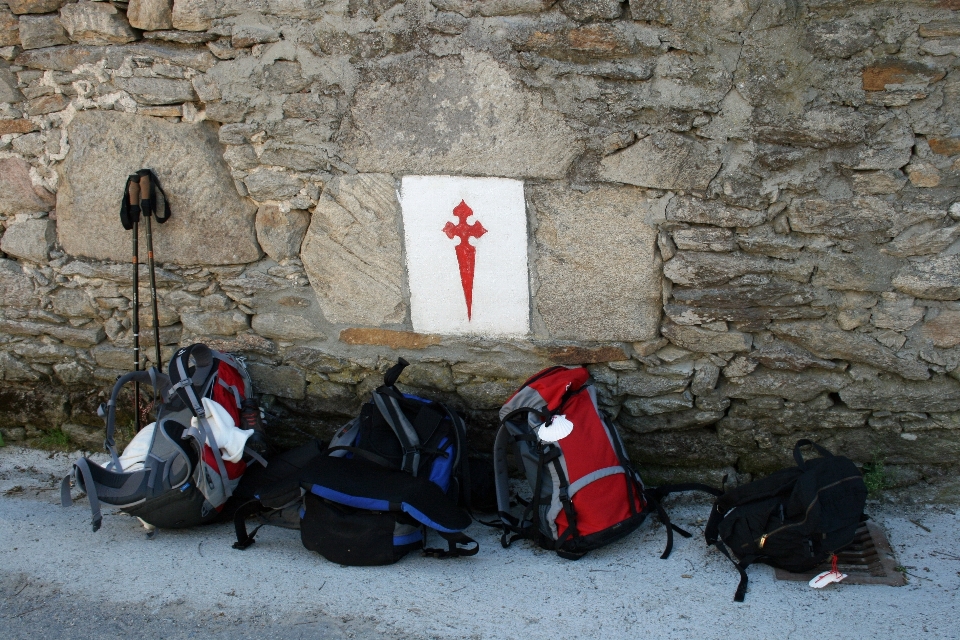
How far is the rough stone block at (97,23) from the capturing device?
8.75 ft

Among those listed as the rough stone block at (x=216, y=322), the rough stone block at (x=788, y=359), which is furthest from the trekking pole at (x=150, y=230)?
the rough stone block at (x=788, y=359)

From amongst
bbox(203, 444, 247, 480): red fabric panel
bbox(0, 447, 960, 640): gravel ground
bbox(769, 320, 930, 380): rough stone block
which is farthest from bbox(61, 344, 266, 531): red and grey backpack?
bbox(769, 320, 930, 380): rough stone block

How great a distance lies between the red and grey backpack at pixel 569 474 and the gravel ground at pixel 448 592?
9 cm

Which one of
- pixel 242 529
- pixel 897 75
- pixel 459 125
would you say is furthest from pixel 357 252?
pixel 897 75

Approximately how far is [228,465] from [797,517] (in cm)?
187

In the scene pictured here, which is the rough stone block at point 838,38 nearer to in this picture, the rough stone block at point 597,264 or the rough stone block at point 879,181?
the rough stone block at point 879,181

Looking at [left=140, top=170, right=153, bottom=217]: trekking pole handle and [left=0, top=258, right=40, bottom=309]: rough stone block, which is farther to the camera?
[left=0, top=258, right=40, bottom=309]: rough stone block

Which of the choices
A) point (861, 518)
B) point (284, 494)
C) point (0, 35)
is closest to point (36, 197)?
point (0, 35)

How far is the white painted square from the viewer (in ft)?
8.50

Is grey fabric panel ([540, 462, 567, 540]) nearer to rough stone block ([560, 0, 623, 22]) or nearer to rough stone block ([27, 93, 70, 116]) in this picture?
rough stone block ([560, 0, 623, 22])

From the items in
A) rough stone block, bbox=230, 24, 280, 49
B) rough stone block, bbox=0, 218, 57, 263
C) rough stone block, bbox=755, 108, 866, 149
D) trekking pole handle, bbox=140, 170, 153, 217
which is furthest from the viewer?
rough stone block, bbox=0, 218, 57, 263

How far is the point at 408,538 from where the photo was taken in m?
2.30

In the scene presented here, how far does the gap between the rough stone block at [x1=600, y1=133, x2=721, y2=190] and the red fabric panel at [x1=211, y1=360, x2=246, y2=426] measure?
62.1 inches

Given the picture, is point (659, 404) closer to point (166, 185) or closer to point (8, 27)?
point (166, 185)
